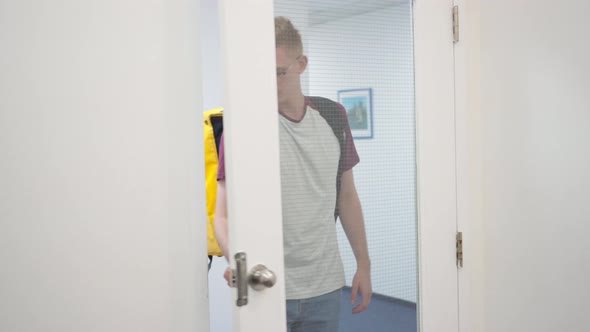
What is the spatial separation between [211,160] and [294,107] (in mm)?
376

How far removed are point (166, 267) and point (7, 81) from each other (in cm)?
61

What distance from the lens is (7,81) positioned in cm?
124

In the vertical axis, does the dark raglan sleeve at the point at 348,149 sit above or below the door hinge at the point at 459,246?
above

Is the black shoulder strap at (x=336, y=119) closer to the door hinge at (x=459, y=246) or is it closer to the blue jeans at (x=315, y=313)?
the blue jeans at (x=315, y=313)

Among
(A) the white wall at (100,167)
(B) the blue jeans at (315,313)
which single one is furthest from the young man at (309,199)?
(A) the white wall at (100,167)

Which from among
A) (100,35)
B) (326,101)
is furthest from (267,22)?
(100,35)

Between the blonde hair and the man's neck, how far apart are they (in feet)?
0.40

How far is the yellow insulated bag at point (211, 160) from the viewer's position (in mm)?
1628

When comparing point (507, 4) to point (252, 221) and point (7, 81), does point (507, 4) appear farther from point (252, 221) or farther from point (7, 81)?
point (7, 81)

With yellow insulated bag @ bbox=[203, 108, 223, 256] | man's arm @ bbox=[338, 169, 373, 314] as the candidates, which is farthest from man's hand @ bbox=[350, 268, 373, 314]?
yellow insulated bag @ bbox=[203, 108, 223, 256]

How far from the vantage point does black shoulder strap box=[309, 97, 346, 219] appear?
146 cm

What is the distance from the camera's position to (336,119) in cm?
149

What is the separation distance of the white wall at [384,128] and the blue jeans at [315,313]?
90 millimetres

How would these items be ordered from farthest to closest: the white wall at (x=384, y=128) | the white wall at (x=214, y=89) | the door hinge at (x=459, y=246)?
1. the white wall at (x=214, y=89)
2. the door hinge at (x=459, y=246)
3. the white wall at (x=384, y=128)
